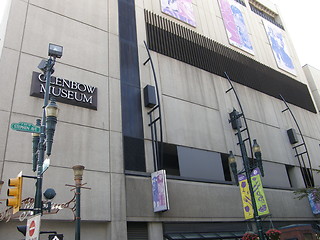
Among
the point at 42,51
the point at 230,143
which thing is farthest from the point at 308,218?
the point at 42,51

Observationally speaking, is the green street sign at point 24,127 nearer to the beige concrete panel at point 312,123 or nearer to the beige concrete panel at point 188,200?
the beige concrete panel at point 188,200

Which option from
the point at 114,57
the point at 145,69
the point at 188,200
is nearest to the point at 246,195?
the point at 188,200

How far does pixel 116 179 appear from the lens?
16531 mm

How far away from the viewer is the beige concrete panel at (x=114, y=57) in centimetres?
1972

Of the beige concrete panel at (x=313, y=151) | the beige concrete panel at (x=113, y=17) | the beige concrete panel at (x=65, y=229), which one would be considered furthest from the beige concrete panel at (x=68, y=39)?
the beige concrete panel at (x=313, y=151)

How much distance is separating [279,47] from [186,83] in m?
20.4

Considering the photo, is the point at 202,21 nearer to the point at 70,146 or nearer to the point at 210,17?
the point at 210,17

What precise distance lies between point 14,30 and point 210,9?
2038 cm

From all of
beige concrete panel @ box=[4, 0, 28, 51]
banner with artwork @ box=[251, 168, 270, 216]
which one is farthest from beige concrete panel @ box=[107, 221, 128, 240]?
beige concrete panel @ box=[4, 0, 28, 51]

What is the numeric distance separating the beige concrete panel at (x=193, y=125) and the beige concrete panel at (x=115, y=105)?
3624 millimetres

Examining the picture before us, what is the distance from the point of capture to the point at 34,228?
7754mm

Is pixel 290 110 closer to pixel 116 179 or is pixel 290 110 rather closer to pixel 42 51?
pixel 116 179

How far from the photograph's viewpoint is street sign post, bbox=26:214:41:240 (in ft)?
24.9

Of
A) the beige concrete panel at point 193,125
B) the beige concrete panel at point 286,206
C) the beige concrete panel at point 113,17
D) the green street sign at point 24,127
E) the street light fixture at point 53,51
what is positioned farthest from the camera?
the beige concrete panel at point 286,206
